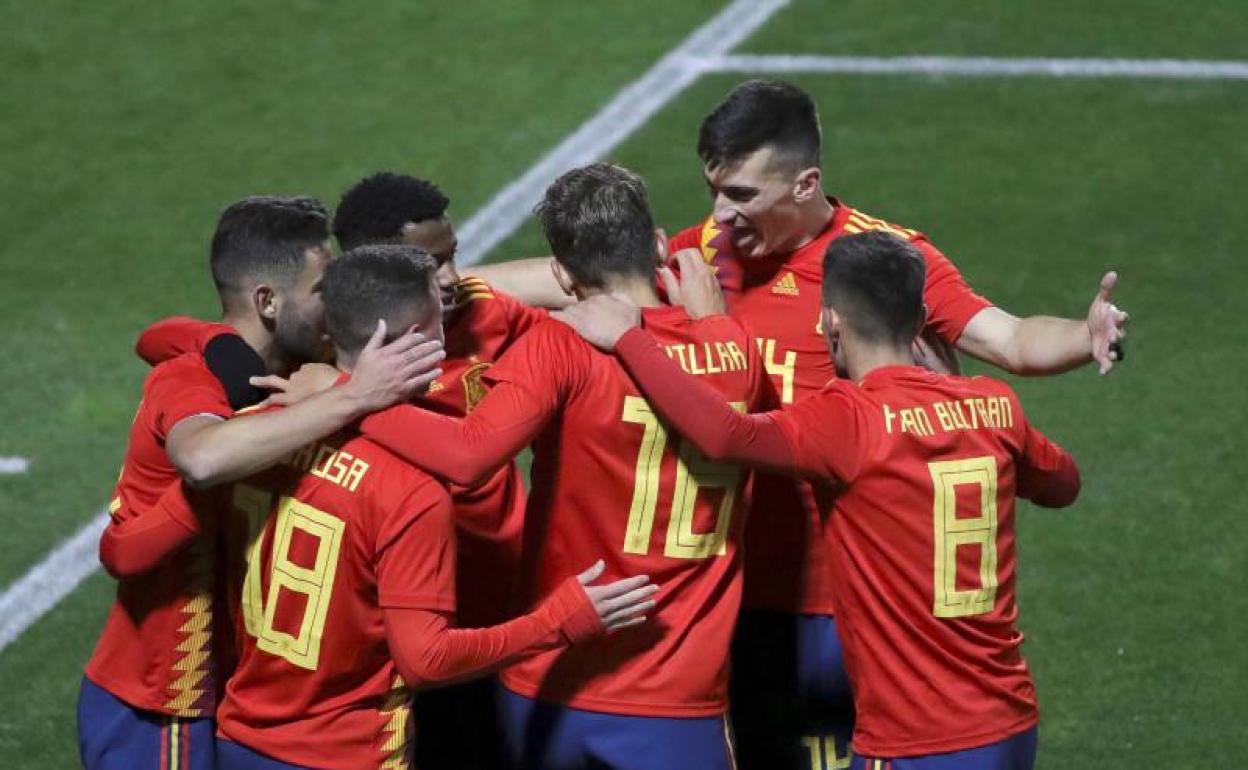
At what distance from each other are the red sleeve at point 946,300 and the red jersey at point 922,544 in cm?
62

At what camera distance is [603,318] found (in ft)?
16.6

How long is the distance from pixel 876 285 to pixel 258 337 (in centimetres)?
159

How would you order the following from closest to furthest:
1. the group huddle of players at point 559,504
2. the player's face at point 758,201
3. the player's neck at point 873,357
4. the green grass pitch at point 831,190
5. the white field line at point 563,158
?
1. the group huddle of players at point 559,504
2. the player's neck at point 873,357
3. the player's face at point 758,201
4. the green grass pitch at point 831,190
5. the white field line at point 563,158

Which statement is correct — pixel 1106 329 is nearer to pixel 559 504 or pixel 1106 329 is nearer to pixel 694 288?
pixel 694 288

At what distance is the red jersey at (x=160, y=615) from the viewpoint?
5.30 m

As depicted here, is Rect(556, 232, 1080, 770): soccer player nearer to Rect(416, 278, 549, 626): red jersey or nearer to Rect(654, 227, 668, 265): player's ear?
Rect(654, 227, 668, 265): player's ear

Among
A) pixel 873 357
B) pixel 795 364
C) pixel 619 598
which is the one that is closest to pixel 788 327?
pixel 795 364

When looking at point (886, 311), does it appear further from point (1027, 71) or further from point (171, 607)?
point (1027, 71)

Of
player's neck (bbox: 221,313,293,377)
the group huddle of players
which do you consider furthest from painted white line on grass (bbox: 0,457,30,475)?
player's neck (bbox: 221,313,293,377)

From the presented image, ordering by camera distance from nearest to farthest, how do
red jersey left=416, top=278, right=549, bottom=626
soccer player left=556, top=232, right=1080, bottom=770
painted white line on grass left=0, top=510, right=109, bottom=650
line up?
soccer player left=556, top=232, right=1080, bottom=770, red jersey left=416, top=278, right=549, bottom=626, painted white line on grass left=0, top=510, right=109, bottom=650

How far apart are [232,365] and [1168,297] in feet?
19.7

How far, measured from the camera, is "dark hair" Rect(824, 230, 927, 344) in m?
5.07

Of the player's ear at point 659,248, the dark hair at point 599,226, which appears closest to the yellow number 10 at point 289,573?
the dark hair at point 599,226

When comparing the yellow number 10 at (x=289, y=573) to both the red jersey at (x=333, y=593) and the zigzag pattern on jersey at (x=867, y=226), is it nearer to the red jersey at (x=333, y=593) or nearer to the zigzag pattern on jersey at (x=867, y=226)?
the red jersey at (x=333, y=593)
